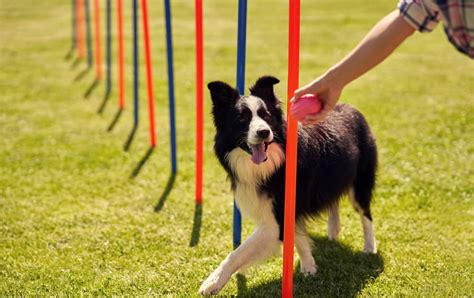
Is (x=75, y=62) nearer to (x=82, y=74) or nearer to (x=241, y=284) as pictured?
(x=82, y=74)

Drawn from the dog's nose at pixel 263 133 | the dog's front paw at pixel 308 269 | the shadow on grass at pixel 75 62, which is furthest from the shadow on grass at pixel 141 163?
the shadow on grass at pixel 75 62

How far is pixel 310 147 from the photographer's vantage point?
4312 mm

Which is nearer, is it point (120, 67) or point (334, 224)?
point (334, 224)

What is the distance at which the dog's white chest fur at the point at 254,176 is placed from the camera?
164 inches

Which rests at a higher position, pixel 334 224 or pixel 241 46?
pixel 241 46

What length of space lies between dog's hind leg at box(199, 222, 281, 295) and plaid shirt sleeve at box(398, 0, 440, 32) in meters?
2.27

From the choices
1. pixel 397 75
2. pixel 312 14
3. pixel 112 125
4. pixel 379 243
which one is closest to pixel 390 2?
pixel 312 14

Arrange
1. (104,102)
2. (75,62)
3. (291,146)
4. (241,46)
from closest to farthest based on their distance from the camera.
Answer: (291,146) → (241,46) → (104,102) → (75,62)

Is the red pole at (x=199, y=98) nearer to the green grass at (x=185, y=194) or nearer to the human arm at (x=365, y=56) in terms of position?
the green grass at (x=185, y=194)

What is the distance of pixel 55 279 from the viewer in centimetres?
446

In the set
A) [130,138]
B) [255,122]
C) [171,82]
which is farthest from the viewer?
[130,138]

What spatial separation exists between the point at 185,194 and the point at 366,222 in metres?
2.20

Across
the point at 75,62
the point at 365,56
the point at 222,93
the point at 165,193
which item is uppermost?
the point at 365,56

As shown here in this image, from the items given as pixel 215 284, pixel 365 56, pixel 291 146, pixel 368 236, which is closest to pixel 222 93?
pixel 291 146
